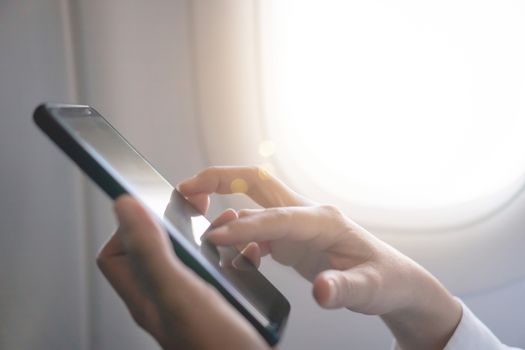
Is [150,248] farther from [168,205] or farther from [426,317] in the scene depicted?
[426,317]

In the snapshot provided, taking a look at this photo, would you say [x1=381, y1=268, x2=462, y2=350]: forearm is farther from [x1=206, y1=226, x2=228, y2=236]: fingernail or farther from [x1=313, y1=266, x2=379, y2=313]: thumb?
[x1=206, y1=226, x2=228, y2=236]: fingernail

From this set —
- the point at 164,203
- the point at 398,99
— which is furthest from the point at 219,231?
the point at 398,99

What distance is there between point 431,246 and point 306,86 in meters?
0.29

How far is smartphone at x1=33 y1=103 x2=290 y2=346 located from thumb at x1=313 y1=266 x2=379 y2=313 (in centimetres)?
5

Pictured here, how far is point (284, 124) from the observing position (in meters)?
0.67

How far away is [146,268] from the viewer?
0.32 meters

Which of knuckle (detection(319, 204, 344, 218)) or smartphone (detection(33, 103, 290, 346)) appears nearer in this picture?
smartphone (detection(33, 103, 290, 346))

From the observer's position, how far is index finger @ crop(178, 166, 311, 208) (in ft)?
1.83

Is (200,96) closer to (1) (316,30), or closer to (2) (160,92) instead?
(2) (160,92)

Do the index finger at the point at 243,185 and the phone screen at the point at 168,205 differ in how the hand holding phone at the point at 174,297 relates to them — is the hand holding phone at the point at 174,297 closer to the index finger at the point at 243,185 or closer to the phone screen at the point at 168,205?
the phone screen at the point at 168,205

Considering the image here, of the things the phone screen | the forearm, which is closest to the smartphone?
the phone screen

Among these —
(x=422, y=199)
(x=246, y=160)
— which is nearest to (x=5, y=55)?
(x=246, y=160)

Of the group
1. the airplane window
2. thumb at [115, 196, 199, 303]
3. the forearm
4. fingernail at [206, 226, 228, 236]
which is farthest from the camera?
the airplane window

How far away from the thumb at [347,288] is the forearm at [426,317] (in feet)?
0.25
